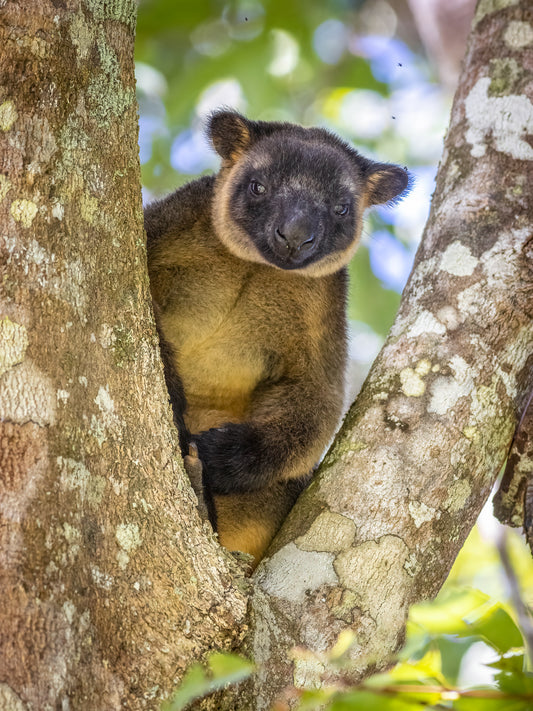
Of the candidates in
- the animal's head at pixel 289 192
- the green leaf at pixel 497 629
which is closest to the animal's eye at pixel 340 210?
the animal's head at pixel 289 192

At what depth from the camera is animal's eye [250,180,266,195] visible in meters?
4.40

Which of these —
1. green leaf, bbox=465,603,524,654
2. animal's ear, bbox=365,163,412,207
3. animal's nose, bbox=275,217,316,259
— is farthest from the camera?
animal's ear, bbox=365,163,412,207

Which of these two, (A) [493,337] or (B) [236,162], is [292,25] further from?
(A) [493,337]

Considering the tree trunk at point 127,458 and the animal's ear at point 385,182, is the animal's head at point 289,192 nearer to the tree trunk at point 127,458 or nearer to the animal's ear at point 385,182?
the animal's ear at point 385,182

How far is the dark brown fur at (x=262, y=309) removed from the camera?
3980 mm

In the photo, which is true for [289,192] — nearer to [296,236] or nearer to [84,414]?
[296,236]

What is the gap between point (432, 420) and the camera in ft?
10.3

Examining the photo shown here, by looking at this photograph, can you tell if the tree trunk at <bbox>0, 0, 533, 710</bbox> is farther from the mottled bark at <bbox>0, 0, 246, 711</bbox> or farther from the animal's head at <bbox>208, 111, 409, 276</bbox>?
the animal's head at <bbox>208, 111, 409, 276</bbox>

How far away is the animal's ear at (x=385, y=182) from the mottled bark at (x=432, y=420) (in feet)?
3.27

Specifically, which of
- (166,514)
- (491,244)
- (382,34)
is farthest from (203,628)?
(382,34)

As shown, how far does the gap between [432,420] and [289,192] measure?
1685 millimetres

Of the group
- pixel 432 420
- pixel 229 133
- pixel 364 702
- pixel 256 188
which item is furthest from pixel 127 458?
pixel 229 133

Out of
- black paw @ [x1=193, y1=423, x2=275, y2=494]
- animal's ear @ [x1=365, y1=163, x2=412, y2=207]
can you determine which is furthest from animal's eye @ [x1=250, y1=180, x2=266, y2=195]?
black paw @ [x1=193, y1=423, x2=275, y2=494]

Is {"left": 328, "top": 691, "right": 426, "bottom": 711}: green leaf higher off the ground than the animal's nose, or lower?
lower
